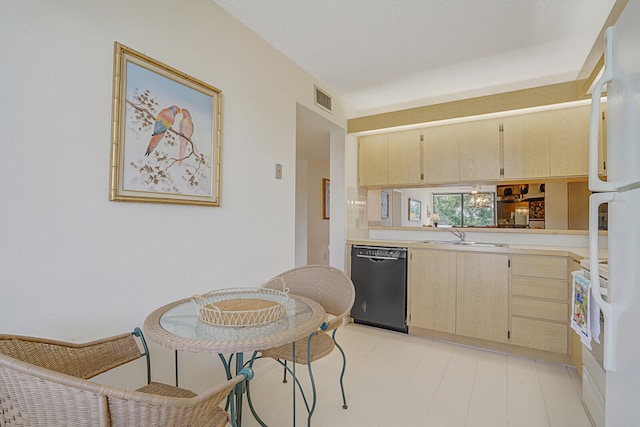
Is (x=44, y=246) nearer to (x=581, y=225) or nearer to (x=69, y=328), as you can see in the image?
(x=69, y=328)

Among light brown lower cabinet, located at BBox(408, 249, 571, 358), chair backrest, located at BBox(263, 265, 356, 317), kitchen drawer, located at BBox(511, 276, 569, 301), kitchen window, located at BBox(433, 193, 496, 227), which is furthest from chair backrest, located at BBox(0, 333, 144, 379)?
kitchen window, located at BBox(433, 193, 496, 227)

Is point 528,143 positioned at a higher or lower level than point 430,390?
higher

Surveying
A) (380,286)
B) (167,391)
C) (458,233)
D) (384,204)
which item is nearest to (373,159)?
(384,204)

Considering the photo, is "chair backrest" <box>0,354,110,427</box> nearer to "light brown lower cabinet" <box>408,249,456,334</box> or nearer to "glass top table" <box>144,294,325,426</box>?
"glass top table" <box>144,294,325,426</box>

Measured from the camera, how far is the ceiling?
6.44 feet

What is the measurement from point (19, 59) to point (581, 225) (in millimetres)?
5633

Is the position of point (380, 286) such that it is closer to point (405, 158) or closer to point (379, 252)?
point (379, 252)

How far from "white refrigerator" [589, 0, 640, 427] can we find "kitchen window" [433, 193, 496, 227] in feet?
20.1

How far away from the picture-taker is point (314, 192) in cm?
570

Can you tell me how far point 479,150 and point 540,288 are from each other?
1.37 metres

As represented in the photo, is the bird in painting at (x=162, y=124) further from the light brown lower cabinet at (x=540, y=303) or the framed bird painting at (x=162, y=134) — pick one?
the light brown lower cabinet at (x=540, y=303)

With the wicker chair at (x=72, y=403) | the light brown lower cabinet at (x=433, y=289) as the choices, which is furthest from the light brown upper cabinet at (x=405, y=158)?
the wicker chair at (x=72, y=403)

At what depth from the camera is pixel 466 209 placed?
7316 mm

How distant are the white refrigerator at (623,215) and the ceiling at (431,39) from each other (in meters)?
1.26
